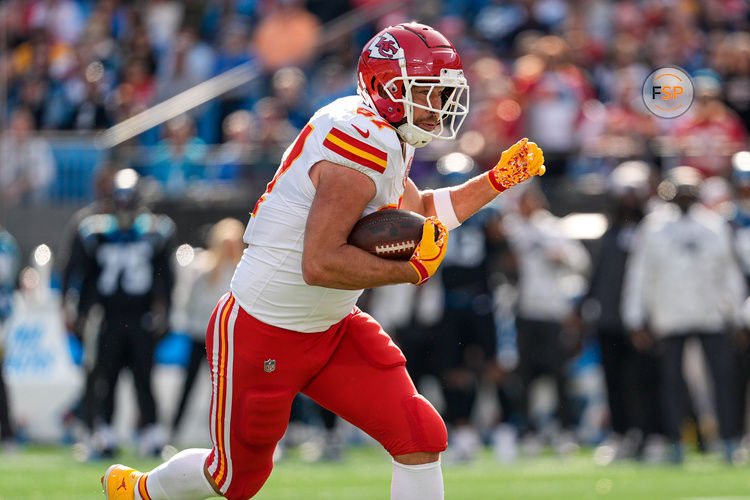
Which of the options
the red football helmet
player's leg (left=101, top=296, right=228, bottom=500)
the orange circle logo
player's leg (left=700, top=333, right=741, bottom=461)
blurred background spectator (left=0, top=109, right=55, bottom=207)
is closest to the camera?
the red football helmet

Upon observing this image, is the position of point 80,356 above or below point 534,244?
below

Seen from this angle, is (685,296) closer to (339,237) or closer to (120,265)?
(120,265)

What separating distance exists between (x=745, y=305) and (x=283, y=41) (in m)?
6.04

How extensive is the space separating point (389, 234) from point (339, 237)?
0.17m

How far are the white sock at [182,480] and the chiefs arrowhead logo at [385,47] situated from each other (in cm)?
154

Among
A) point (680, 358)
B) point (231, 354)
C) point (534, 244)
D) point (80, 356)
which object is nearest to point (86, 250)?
point (80, 356)

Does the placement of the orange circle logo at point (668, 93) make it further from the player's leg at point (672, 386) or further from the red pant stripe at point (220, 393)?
the player's leg at point (672, 386)

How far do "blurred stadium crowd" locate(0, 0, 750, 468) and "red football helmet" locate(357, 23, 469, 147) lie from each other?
5.01 meters

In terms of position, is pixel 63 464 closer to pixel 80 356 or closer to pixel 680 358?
pixel 80 356

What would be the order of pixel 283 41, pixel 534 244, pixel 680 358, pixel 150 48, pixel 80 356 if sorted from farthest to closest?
pixel 150 48
pixel 283 41
pixel 80 356
pixel 534 244
pixel 680 358

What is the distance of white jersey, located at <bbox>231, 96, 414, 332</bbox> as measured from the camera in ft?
14.6

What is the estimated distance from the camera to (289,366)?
4703 millimetres

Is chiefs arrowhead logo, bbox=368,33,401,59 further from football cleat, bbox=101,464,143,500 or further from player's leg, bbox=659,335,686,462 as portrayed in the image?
player's leg, bbox=659,335,686,462

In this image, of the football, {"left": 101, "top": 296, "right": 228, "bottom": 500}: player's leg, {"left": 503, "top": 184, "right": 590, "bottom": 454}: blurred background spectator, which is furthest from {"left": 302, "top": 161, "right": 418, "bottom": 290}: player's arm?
{"left": 503, "top": 184, "right": 590, "bottom": 454}: blurred background spectator
